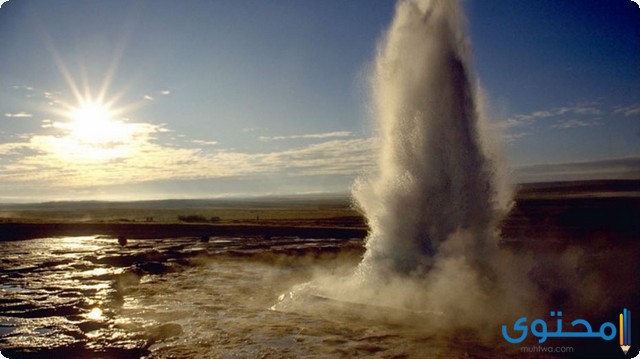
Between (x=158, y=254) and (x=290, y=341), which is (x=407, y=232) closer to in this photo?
(x=290, y=341)

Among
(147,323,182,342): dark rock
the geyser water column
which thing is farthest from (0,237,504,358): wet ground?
the geyser water column

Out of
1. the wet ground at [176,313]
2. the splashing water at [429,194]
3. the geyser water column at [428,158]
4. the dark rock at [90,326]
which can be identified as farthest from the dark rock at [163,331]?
the geyser water column at [428,158]

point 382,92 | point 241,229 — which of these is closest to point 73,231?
point 241,229

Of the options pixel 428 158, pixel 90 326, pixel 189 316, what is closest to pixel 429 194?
pixel 428 158

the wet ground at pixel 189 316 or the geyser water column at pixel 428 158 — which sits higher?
the geyser water column at pixel 428 158

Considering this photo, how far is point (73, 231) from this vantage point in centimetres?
3488

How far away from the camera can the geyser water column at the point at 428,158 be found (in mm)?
11719

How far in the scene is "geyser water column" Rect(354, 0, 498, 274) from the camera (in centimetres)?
1172

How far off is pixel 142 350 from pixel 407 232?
24.8ft

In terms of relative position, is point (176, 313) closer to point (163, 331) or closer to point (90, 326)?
point (163, 331)

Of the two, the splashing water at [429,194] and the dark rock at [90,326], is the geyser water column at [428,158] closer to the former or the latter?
the splashing water at [429,194]

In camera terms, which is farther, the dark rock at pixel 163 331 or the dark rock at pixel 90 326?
the dark rock at pixel 90 326

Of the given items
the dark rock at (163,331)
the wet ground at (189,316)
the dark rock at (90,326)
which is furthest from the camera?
the dark rock at (90,326)

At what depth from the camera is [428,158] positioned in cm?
1216
